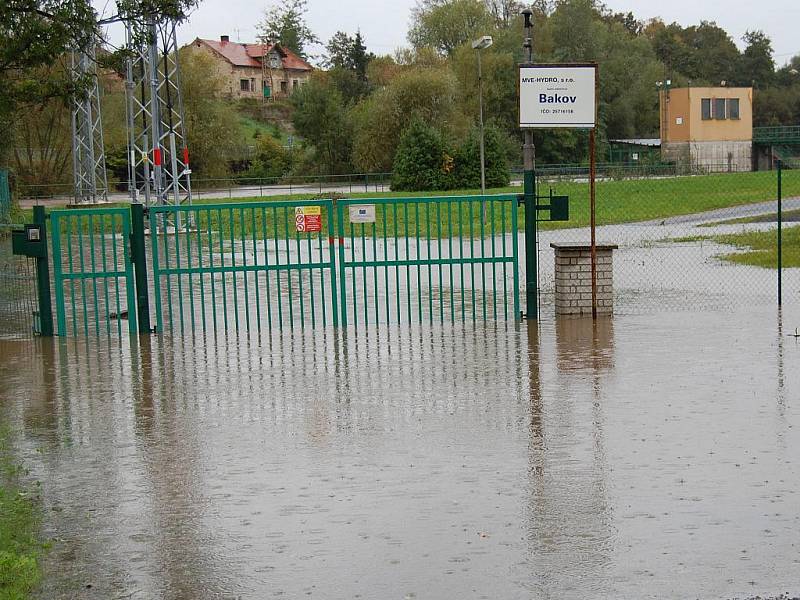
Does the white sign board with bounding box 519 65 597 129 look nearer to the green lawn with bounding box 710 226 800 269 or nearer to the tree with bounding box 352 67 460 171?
the green lawn with bounding box 710 226 800 269

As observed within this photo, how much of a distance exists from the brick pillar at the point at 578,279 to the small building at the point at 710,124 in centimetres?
7679

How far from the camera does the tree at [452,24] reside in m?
109

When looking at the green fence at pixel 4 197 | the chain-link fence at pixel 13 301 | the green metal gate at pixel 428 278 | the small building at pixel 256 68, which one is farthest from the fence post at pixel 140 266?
the small building at pixel 256 68

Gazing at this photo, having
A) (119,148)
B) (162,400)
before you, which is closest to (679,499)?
(162,400)

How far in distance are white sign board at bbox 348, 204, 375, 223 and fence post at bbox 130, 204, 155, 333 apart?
2.65 meters

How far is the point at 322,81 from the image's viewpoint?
3821 inches

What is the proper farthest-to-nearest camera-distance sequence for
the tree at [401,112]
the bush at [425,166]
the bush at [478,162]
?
the tree at [401,112]
the bush at [425,166]
the bush at [478,162]

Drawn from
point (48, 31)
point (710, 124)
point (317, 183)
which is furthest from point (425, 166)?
point (48, 31)

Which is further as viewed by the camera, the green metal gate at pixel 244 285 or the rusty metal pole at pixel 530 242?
the rusty metal pole at pixel 530 242

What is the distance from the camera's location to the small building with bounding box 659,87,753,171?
294 feet

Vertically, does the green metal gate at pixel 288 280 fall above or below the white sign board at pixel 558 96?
below

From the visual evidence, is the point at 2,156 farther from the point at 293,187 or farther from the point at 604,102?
the point at 604,102

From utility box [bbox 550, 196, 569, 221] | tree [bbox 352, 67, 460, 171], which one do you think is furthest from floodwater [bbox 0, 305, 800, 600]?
tree [bbox 352, 67, 460, 171]

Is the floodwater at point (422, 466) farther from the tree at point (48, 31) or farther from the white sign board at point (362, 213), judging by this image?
the tree at point (48, 31)
